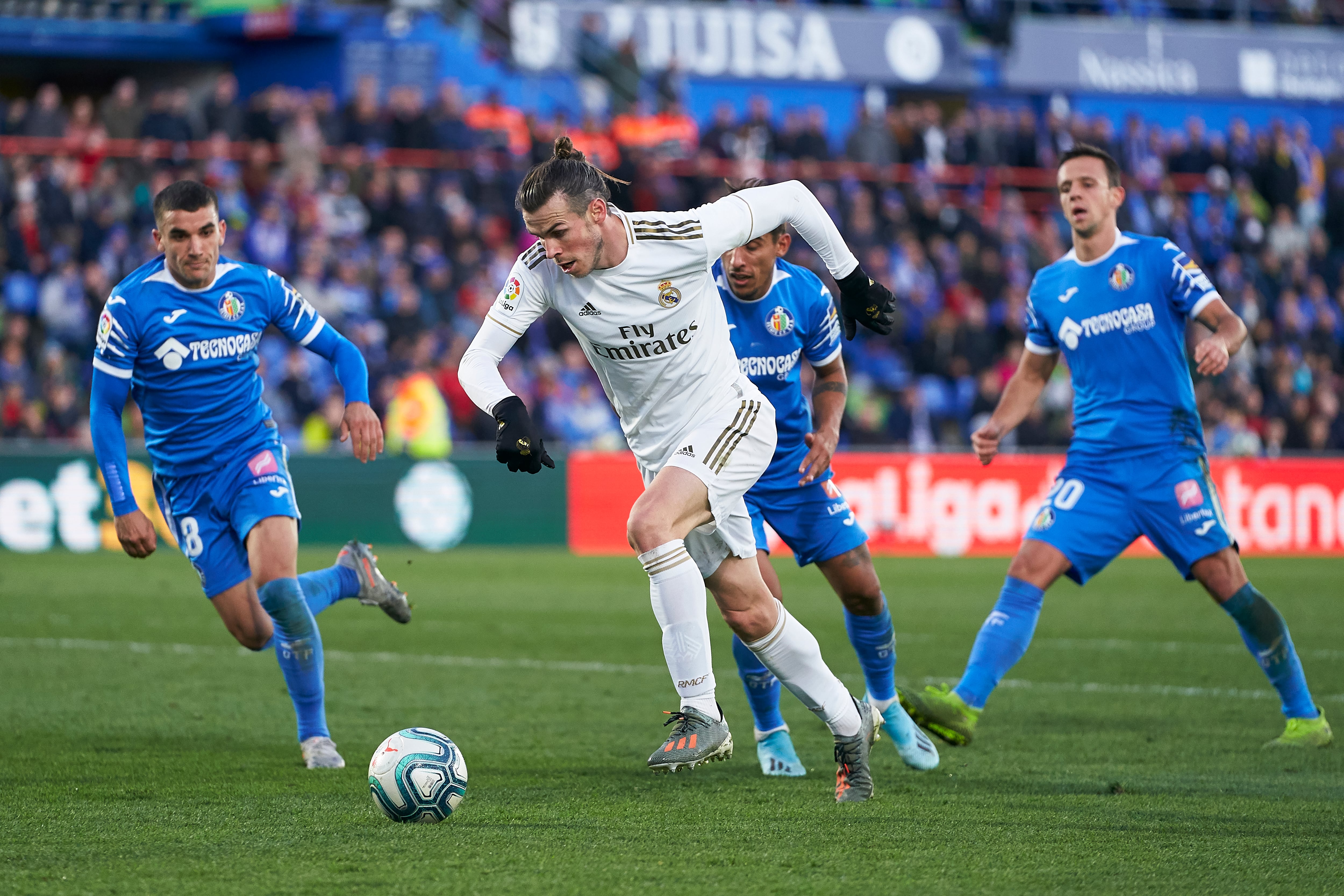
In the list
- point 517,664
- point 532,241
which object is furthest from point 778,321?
point 532,241

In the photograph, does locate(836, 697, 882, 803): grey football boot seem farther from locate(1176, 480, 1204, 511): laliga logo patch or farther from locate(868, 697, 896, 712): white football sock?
locate(1176, 480, 1204, 511): laliga logo patch

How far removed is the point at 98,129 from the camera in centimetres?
2006

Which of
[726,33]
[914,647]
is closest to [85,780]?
[914,647]

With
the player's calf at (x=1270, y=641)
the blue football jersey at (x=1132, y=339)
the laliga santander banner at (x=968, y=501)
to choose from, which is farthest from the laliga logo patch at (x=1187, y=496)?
the laliga santander banner at (x=968, y=501)

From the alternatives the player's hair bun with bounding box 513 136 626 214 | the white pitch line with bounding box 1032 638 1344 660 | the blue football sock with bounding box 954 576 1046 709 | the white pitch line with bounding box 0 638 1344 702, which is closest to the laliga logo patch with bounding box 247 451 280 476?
the player's hair bun with bounding box 513 136 626 214

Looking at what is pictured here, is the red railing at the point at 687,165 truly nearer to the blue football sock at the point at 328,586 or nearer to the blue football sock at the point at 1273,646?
the blue football sock at the point at 328,586

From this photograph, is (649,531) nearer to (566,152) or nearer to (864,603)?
(566,152)

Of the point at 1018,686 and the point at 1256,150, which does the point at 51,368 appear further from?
the point at 1256,150

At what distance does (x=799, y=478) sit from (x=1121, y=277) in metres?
1.64

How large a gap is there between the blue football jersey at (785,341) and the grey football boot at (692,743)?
58.8 inches

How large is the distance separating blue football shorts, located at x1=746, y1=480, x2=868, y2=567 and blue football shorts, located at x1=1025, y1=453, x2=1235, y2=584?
89 cm

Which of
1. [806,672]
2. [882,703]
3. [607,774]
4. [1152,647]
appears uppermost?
[806,672]

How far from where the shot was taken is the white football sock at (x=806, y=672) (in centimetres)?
548

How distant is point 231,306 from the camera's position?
6.83 meters
